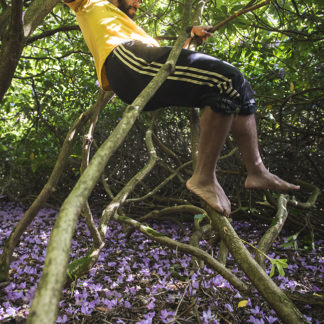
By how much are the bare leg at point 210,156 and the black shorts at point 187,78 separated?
6 centimetres

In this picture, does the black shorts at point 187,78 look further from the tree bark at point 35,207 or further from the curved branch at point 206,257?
the curved branch at point 206,257

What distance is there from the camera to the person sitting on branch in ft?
4.83

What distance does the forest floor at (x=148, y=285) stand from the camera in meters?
1.78

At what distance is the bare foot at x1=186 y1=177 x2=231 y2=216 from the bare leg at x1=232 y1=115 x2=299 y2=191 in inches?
9.4

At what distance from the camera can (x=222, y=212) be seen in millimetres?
1527

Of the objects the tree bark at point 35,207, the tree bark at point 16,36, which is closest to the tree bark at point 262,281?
the tree bark at point 35,207

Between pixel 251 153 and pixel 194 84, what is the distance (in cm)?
53

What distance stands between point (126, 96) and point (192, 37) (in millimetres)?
599

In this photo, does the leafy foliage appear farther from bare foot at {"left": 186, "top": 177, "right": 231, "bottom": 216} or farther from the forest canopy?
bare foot at {"left": 186, "top": 177, "right": 231, "bottom": 216}

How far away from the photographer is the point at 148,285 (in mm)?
2334

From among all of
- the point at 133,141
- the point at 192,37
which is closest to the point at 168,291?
the point at 192,37

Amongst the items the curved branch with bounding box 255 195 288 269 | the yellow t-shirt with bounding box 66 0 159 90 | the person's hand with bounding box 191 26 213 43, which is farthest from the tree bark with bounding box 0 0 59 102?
the curved branch with bounding box 255 195 288 269

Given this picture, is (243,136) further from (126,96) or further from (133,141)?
(133,141)

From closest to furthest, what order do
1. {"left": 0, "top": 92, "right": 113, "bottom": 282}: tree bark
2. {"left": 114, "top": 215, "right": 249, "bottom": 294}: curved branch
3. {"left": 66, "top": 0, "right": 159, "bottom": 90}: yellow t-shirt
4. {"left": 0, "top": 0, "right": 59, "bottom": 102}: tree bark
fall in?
{"left": 114, "top": 215, "right": 249, "bottom": 294}: curved branch < {"left": 66, "top": 0, "right": 159, "bottom": 90}: yellow t-shirt < {"left": 0, "top": 0, "right": 59, "bottom": 102}: tree bark < {"left": 0, "top": 92, "right": 113, "bottom": 282}: tree bark
